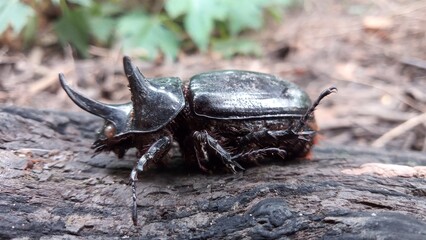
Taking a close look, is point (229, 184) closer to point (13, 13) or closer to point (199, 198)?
point (199, 198)

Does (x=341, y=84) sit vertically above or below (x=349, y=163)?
above

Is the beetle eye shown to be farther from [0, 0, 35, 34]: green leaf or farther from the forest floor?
the forest floor

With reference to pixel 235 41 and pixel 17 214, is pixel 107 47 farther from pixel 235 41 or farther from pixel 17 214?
pixel 17 214

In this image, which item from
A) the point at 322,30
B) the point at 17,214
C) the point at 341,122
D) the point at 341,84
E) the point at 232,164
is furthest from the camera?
the point at 322,30

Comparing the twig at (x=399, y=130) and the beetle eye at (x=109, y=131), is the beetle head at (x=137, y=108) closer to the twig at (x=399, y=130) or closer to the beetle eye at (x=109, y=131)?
the beetle eye at (x=109, y=131)

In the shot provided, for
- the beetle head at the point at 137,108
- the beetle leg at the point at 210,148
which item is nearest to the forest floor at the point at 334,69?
the beetle leg at the point at 210,148

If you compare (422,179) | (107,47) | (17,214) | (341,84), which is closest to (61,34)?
(107,47)

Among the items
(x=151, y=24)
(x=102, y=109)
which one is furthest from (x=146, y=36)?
(x=102, y=109)
